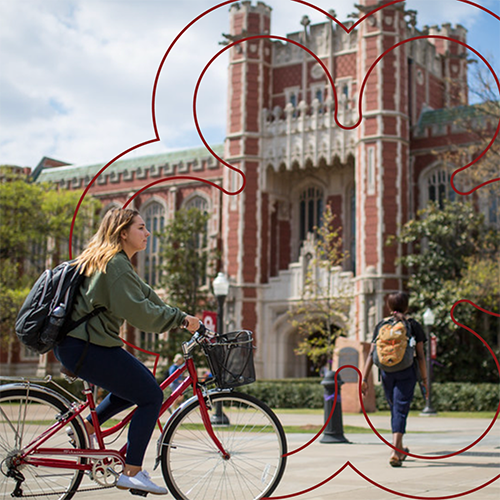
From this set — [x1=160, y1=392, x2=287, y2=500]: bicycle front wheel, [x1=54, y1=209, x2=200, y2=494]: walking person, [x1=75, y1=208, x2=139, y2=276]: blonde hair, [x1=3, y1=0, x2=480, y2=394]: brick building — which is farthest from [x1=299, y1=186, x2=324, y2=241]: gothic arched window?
[x1=54, y1=209, x2=200, y2=494]: walking person

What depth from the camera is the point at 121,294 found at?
3914 millimetres

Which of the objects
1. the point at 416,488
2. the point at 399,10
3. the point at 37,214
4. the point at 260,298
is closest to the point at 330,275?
the point at 260,298

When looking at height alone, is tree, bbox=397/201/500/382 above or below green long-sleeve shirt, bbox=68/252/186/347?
above

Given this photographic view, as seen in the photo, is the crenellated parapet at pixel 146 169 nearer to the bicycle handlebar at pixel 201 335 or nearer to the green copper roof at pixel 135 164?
the green copper roof at pixel 135 164

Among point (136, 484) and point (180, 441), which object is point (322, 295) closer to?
point (180, 441)

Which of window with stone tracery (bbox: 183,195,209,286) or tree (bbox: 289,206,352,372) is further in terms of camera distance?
window with stone tracery (bbox: 183,195,209,286)

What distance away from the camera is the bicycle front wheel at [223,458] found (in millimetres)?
4117

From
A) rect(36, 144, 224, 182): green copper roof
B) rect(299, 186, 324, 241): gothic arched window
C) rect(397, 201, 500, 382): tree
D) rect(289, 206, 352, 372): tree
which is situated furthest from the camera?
rect(36, 144, 224, 182): green copper roof

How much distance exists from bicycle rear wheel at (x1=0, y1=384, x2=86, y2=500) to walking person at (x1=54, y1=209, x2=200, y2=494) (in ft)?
0.78

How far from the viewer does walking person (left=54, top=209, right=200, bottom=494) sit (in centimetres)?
392

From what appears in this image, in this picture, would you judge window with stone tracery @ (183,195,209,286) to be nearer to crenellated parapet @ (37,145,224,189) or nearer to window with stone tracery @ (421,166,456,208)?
crenellated parapet @ (37,145,224,189)

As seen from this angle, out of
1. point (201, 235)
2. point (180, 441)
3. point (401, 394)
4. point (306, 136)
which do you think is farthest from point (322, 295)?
point (180, 441)

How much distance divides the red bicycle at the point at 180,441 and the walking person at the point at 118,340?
11 cm

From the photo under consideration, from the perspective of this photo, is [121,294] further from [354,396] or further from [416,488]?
[354,396]
